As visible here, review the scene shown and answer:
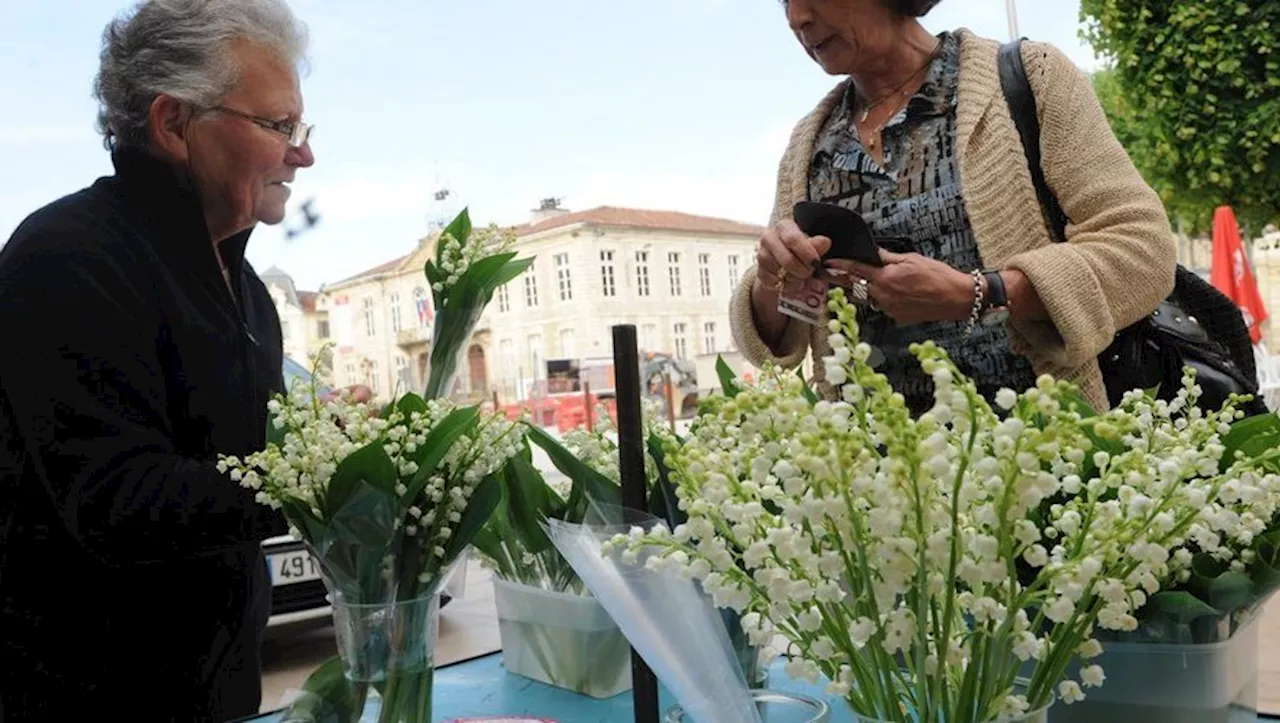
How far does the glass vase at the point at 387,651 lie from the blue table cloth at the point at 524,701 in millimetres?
121

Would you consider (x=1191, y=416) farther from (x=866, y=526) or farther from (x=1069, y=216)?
(x=1069, y=216)

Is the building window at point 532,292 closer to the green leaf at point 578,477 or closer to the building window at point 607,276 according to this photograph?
the building window at point 607,276

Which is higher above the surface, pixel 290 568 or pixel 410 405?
pixel 410 405

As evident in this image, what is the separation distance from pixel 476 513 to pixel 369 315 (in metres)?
40.2

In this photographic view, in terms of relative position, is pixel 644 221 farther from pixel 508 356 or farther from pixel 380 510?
pixel 380 510

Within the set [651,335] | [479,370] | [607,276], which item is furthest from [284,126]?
[479,370]

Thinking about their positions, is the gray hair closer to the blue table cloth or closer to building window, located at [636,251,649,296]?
the blue table cloth

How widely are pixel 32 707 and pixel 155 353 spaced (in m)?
0.44

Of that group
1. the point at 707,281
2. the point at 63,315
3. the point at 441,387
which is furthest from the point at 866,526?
the point at 707,281

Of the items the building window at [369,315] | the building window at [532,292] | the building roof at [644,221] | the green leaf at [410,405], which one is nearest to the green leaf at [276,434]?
the green leaf at [410,405]

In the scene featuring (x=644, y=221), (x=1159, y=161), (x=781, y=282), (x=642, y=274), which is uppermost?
(x=644, y=221)

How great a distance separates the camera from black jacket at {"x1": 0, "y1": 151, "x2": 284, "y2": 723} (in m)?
1.07

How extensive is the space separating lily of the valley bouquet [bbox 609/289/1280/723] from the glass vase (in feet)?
1.31

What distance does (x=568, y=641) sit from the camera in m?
1.15
